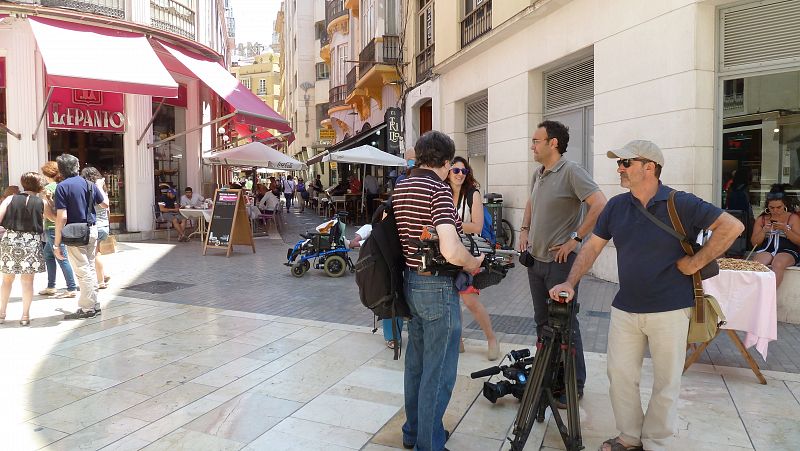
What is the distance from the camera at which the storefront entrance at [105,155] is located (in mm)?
13211

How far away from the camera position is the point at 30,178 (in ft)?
20.6

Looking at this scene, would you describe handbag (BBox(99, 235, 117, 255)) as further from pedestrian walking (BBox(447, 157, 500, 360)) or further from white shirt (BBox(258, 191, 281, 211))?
Answer: white shirt (BBox(258, 191, 281, 211))

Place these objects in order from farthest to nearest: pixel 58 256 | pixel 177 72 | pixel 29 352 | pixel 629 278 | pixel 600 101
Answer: pixel 177 72 < pixel 600 101 < pixel 58 256 < pixel 29 352 < pixel 629 278

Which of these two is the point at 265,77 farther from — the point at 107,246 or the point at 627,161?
the point at 627,161

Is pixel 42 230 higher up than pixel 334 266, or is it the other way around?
pixel 42 230

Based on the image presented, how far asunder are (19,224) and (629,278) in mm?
6125

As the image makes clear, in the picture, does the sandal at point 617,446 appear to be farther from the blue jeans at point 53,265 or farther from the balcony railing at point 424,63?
the balcony railing at point 424,63

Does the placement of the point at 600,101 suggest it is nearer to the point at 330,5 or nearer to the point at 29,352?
the point at 29,352

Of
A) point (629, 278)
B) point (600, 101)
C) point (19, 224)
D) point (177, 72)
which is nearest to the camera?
point (629, 278)

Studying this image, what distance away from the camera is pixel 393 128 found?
1761 cm

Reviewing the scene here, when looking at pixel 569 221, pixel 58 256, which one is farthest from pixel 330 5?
pixel 569 221

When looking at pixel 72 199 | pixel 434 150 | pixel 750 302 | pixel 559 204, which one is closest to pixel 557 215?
pixel 559 204

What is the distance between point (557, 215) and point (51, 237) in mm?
6547

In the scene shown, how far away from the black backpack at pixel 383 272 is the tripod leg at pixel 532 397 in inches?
30.9
